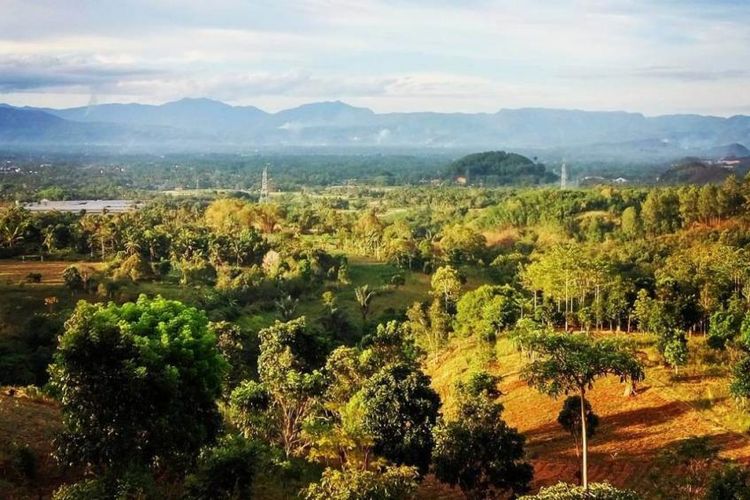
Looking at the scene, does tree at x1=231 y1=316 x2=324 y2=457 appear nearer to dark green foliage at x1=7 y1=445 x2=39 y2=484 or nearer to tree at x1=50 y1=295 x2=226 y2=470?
tree at x1=50 y1=295 x2=226 y2=470

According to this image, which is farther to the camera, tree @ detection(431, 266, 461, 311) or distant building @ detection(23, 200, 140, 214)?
distant building @ detection(23, 200, 140, 214)

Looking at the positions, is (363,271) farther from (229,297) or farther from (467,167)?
(467,167)

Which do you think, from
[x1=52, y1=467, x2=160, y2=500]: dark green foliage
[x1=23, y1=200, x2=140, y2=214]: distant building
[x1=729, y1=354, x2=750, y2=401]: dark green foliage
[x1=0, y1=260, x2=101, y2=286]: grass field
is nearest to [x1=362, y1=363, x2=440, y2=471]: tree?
[x1=52, y1=467, x2=160, y2=500]: dark green foliage

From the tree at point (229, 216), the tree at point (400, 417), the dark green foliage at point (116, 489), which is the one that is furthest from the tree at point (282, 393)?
the tree at point (229, 216)

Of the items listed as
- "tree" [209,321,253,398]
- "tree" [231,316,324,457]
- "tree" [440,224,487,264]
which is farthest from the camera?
"tree" [440,224,487,264]

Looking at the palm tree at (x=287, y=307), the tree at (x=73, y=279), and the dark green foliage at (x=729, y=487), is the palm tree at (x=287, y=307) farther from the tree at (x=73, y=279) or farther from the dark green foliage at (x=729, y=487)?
the dark green foliage at (x=729, y=487)

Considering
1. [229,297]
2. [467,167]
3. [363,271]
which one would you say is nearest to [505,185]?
[467,167]

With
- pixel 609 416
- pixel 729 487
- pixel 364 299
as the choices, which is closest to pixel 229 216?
pixel 364 299
